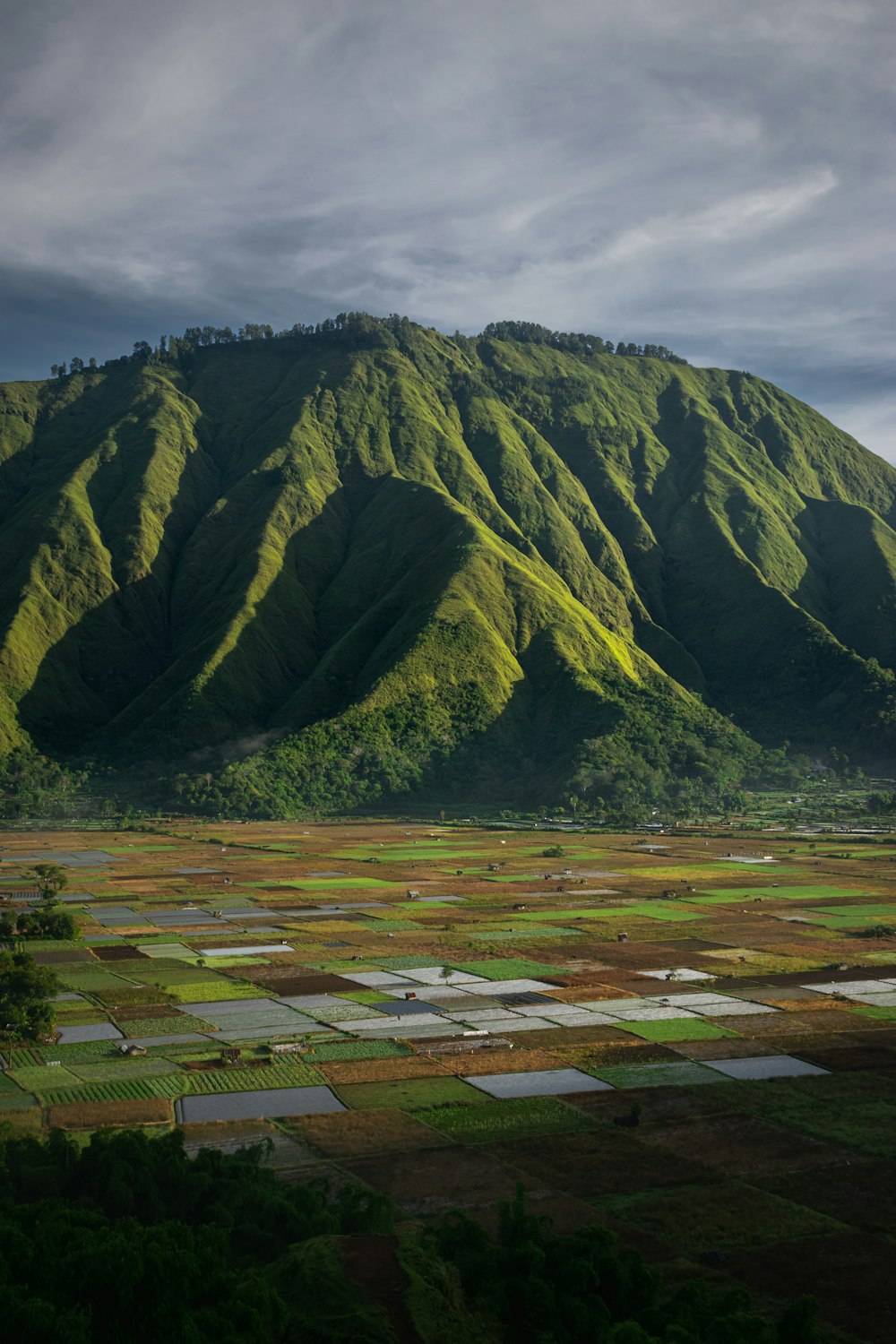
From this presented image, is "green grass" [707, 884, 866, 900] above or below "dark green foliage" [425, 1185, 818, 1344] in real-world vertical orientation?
below

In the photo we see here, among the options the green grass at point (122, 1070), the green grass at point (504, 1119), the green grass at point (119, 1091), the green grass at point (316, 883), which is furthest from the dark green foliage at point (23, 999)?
the green grass at point (316, 883)

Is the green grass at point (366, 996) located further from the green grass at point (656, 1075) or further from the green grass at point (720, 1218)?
→ the green grass at point (720, 1218)

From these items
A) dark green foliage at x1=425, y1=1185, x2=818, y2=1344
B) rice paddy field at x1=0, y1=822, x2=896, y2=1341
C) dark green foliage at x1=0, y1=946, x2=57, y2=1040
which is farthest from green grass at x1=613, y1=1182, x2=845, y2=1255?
dark green foliage at x1=0, y1=946, x2=57, y2=1040

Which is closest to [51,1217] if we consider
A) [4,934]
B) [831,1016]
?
[831,1016]

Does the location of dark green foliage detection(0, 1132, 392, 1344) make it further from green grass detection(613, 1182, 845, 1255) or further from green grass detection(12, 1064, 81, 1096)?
green grass detection(12, 1064, 81, 1096)

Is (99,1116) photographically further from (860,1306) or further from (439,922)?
(439,922)

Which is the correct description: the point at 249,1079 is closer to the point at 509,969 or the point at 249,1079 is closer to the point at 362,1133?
the point at 362,1133
